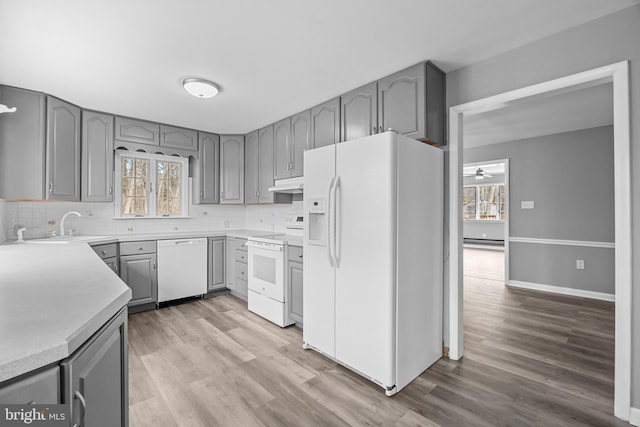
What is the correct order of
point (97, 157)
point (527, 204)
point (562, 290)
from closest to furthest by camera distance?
1. point (97, 157)
2. point (562, 290)
3. point (527, 204)

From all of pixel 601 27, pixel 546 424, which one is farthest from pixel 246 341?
pixel 601 27

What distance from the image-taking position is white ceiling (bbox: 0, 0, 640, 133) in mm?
1828

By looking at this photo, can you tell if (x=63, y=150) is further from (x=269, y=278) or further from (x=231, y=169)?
(x=269, y=278)

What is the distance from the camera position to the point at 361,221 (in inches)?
88.0

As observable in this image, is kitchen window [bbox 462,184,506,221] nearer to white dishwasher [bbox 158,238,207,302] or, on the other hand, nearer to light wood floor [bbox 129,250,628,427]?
light wood floor [bbox 129,250,628,427]

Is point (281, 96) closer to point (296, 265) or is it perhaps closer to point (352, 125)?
point (352, 125)

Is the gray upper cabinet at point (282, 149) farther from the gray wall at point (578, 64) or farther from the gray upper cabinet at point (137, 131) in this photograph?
the gray wall at point (578, 64)

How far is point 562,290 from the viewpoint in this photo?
455 centimetres

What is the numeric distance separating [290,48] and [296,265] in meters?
1.97

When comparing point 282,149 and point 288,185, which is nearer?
point 288,185

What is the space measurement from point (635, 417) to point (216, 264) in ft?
13.9

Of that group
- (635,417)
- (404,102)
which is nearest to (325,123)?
(404,102)

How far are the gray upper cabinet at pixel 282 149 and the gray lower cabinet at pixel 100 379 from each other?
112 inches

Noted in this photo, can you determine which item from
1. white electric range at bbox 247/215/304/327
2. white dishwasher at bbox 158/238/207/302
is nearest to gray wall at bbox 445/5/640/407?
white electric range at bbox 247/215/304/327
